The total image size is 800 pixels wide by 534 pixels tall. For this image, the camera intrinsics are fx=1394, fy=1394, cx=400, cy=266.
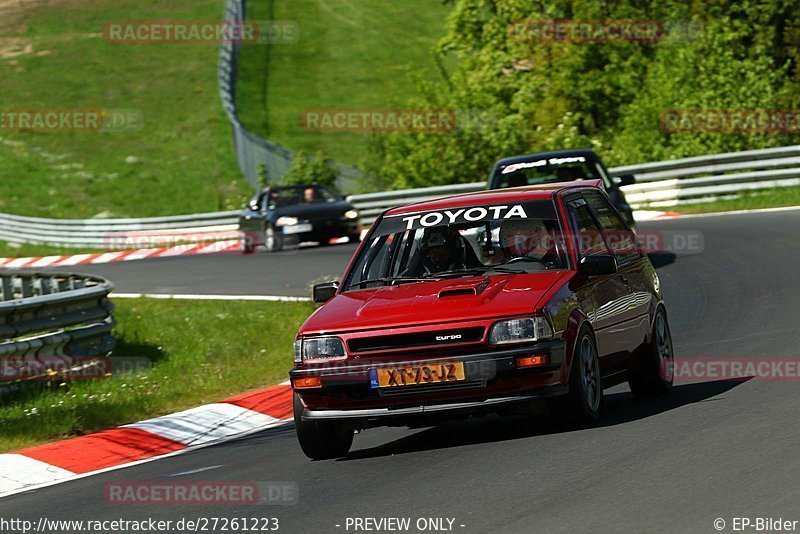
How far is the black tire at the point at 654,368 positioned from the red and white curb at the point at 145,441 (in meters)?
2.77

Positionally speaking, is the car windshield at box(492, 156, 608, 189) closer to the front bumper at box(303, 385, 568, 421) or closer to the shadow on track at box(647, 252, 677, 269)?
the shadow on track at box(647, 252, 677, 269)

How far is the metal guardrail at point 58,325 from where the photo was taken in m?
11.8

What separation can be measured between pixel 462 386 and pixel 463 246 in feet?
4.40

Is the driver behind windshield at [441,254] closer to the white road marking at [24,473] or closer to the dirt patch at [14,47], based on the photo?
the white road marking at [24,473]

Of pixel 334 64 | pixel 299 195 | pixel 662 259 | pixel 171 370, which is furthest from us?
pixel 334 64

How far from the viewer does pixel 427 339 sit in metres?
7.92

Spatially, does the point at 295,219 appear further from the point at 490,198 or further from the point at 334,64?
the point at 334,64

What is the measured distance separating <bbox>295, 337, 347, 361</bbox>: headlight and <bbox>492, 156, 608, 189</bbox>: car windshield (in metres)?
8.58

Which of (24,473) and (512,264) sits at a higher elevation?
(512,264)

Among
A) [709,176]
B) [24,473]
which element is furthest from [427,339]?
[709,176]

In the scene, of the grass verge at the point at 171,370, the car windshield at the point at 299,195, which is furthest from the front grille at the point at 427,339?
the car windshield at the point at 299,195

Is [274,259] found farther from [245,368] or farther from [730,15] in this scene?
[730,15]

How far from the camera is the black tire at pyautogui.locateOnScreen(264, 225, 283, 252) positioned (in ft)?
87.7

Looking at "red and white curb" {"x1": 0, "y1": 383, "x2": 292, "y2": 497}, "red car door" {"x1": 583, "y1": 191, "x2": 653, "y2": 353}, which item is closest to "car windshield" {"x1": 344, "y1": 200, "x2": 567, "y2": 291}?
"red car door" {"x1": 583, "y1": 191, "x2": 653, "y2": 353}
